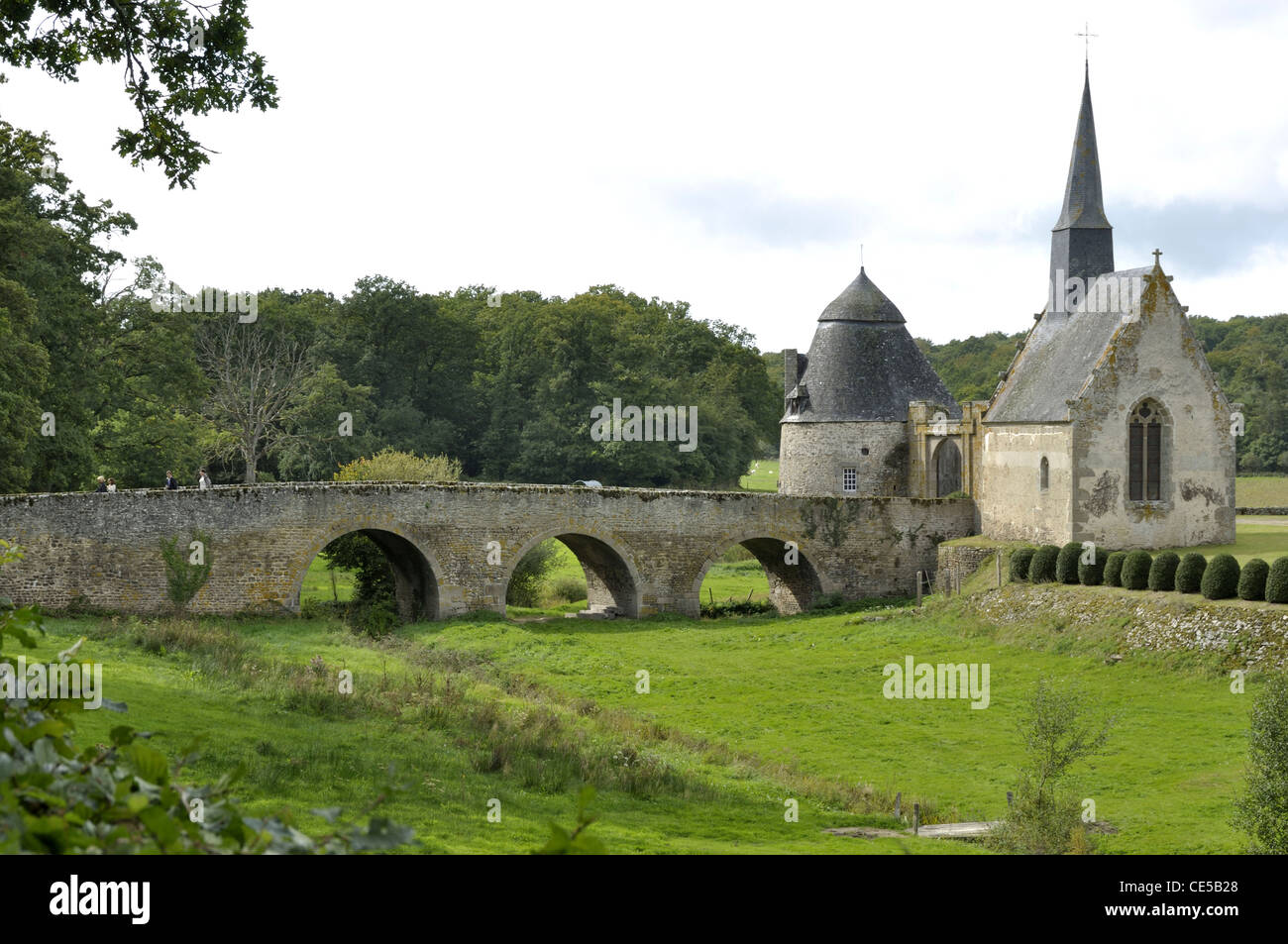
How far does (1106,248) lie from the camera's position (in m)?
38.7

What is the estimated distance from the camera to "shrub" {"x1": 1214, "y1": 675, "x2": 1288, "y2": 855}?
14.0 meters

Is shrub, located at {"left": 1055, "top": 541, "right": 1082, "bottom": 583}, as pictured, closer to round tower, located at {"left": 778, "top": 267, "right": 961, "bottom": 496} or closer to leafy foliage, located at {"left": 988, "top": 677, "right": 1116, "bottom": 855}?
round tower, located at {"left": 778, "top": 267, "right": 961, "bottom": 496}

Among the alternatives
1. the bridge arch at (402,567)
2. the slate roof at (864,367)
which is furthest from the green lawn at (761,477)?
the bridge arch at (402,567)

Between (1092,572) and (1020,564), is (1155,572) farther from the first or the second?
(1020,564)

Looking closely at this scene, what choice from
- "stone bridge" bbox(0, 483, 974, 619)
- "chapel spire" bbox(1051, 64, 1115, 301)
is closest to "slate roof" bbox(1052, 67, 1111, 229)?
"chapel spire" bbox(1051, 64, 1115, 301)

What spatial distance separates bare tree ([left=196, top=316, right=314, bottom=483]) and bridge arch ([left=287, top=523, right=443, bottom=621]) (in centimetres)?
1760

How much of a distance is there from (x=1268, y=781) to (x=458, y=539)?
24982mm

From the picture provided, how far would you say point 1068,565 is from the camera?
104ft

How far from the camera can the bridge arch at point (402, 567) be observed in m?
33.8

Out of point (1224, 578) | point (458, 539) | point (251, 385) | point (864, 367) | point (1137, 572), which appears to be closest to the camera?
point (1224, 578)

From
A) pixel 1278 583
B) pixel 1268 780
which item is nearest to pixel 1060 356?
pixel 1278 583
